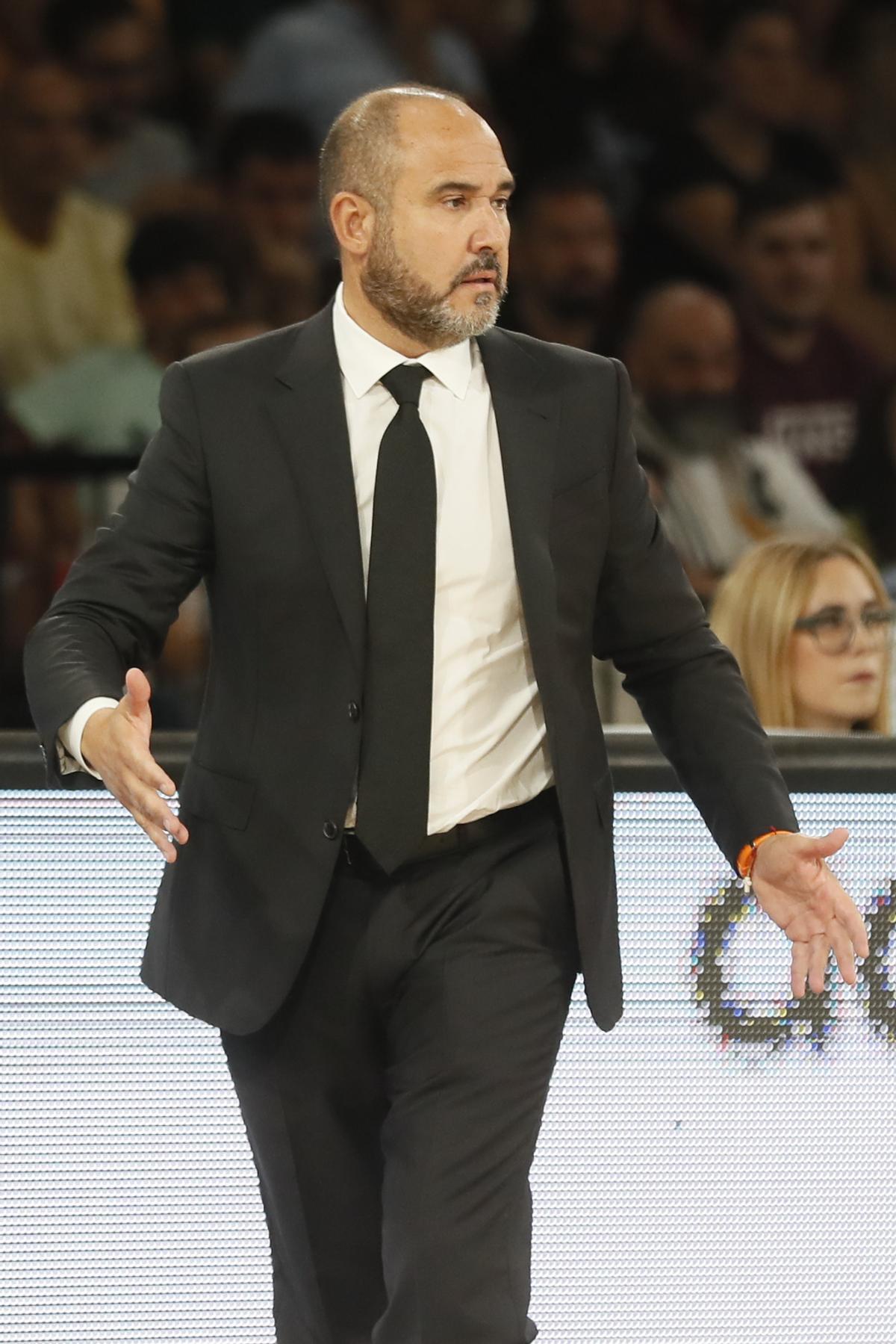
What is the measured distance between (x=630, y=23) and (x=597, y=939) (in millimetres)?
4972

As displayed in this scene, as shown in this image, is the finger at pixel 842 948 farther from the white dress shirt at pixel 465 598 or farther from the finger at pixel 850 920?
the white dress shirt at pixel 465 598

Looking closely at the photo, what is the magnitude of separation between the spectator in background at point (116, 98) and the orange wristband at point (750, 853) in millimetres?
3967

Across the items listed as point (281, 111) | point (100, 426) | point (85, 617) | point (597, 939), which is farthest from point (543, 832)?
point (281, 111)

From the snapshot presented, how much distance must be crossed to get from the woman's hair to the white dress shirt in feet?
4.72

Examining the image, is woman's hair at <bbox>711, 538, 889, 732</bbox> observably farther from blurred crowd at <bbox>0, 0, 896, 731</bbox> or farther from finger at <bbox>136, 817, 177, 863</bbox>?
finger at <bbox>136, 817, 177, 863</bbox>

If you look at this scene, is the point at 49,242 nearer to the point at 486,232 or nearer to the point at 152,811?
the point at 486,232

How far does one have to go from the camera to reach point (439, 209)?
1.81m

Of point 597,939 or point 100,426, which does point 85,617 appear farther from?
point 100,426

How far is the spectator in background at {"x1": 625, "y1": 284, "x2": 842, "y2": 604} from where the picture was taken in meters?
4.93

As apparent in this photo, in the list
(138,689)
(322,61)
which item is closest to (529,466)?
(138,689)

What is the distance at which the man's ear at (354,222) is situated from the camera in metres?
1.85

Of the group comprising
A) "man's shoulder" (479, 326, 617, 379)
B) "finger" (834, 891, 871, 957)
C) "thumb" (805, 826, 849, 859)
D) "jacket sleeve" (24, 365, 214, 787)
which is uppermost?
"man's shoulder" (479, 326, 617, 379)

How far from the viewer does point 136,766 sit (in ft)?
4.97

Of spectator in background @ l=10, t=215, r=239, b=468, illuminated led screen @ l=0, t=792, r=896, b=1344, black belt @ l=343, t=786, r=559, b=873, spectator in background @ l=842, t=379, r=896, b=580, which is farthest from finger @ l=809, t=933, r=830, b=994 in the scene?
spectator in background @ l=842, t=379, r=896, b=580
